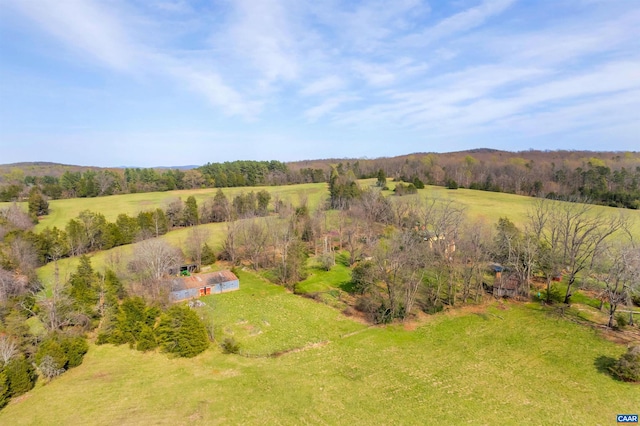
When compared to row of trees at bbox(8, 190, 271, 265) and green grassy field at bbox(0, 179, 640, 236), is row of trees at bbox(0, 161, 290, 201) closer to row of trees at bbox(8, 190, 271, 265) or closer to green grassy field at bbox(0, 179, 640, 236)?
green grassy field at bbox(0, 179, 640, 236)

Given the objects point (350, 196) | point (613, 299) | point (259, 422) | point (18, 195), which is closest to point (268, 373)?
point (259, 422)

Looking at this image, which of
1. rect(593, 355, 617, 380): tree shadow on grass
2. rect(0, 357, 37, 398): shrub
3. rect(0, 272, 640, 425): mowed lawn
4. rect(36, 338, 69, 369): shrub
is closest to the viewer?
rect(0, 272, 640, 425): mowed lawn

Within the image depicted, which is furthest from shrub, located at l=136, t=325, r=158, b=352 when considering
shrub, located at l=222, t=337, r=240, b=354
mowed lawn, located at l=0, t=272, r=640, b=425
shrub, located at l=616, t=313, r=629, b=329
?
shrub, located at l=616, t=313, r=629, b=329

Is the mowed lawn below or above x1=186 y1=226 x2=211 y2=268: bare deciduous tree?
below

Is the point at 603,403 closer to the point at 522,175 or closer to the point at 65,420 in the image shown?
the point at 65,420

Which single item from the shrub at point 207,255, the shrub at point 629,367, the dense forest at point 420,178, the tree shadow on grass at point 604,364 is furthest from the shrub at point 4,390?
the dense forest at point 420,178

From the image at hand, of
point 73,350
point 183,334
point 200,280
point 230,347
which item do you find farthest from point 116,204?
point 230,347

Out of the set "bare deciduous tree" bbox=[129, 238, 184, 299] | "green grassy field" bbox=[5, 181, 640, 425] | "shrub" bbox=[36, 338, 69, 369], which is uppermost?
"bare deciduous tree" bbox=[129, 238, 184, 299]
